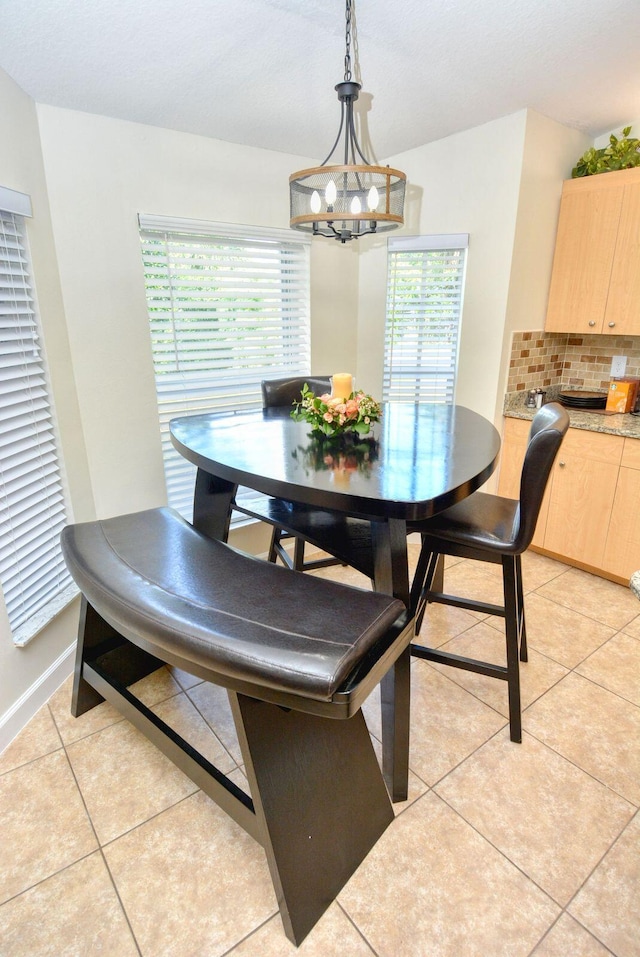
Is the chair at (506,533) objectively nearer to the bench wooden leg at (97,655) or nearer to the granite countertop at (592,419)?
the granite countertop at (592,419)

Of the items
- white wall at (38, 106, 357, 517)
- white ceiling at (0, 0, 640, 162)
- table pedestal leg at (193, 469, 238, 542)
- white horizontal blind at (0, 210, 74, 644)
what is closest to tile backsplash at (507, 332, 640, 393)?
white ceiling at (0, 0, 640, 162)

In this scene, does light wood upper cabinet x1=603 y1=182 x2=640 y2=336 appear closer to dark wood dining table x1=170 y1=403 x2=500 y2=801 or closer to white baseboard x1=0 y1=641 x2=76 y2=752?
dark wood dining table x1=170 y1=403 x2=500 y2=801

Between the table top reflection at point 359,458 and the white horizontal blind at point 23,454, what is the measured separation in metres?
0.58

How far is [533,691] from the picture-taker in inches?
81.1

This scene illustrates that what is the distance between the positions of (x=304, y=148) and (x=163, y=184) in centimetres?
86

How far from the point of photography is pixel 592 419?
9.20 feet

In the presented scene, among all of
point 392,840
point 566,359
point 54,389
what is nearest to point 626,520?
point 566,359

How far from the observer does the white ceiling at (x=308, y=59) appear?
162cm

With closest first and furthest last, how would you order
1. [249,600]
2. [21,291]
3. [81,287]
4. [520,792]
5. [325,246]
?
[249,600], [520,792], [21,291], [81,287], [325,246]

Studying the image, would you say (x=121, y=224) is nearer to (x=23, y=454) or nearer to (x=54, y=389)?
(x=54, y=389)

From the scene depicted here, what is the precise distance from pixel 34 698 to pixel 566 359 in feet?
11.9

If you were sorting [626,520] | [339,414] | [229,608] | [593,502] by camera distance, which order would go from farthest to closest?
[593,502], [626,520], [339,414], [229,608]

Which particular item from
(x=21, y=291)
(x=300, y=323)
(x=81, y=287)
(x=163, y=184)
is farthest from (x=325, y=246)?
(x=21, y=291)

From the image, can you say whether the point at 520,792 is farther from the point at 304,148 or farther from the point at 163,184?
the point at 304,148
